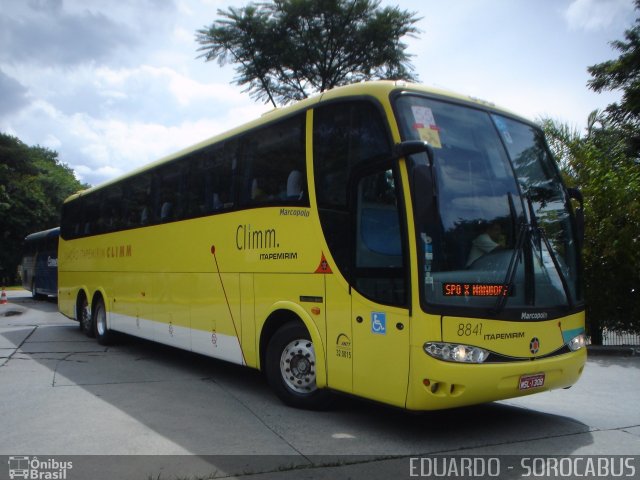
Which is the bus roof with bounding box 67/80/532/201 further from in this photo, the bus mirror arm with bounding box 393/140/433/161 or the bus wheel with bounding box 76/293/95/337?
the bus wheel with bounding box 76/293/95/337

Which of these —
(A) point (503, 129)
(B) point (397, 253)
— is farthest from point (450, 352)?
(A) point (503, 129)

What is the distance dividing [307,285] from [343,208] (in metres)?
0.99

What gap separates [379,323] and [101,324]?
871 centimetres

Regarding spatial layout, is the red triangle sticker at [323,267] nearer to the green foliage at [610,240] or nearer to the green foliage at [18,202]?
the green foliage at [610,240]

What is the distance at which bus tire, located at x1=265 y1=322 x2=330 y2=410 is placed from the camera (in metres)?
6.65

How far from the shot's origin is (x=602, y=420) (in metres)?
6.50

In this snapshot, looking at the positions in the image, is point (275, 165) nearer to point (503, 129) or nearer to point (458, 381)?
point (503, 129)

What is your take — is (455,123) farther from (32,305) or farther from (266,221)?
(32,305)

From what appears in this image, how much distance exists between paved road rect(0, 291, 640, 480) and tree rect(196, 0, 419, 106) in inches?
671

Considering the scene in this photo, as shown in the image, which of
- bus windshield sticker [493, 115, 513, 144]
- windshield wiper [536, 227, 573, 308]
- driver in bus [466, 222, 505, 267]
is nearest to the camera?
driver in bus [466, 222, 505, 267]

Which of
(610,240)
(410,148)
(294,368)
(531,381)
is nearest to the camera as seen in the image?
(410,148)

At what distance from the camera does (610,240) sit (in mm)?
11016

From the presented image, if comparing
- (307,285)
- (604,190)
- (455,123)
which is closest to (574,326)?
(455,123)

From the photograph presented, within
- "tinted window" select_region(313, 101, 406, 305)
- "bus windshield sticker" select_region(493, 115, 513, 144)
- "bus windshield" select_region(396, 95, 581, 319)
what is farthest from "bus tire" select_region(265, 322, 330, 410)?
"bus windshield sticker" select_region(493, 115, 513, 144)
